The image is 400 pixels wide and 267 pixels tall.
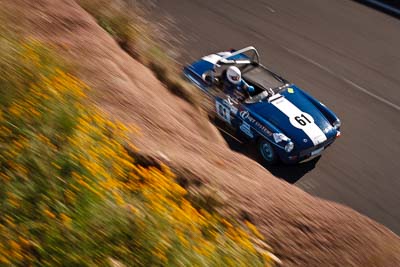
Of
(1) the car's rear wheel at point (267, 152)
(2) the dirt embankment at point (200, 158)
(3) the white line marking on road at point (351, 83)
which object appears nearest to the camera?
(2) the dirt embankment at point (200, 158)

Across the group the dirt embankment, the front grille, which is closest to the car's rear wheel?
the front grille

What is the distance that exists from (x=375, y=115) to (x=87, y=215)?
30.1 ft

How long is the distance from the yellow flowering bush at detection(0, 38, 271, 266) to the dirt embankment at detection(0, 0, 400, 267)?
0.63m

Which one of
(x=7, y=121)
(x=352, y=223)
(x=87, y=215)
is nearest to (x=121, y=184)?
(x=87, y=215)

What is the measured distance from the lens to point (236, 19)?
47.7 ft

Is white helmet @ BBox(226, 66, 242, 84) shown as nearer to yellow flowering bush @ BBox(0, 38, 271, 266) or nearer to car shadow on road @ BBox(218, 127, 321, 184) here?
car shadow on road @ BBox(218, 127, 321, 184)

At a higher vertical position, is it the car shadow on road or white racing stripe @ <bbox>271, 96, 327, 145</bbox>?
white racing stripe @ <bbox>271, 96, 327, 145</bbox>

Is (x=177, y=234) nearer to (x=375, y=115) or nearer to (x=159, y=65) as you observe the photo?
(x=159, y=65)

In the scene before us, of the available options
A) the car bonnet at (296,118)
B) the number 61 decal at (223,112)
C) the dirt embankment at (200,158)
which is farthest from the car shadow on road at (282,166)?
the dirt embankment at (200,158)

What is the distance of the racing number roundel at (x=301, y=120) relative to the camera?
9.52 m

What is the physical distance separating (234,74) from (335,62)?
4.37 metres

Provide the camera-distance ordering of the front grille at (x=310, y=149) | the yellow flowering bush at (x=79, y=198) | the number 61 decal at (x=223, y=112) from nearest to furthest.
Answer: the yellow flowering bush at (x=79, y=198), the front grille at (x=310, y=149), the number 61 decal at (x=223, y=112)

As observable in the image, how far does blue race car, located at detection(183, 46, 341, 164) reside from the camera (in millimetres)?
9344

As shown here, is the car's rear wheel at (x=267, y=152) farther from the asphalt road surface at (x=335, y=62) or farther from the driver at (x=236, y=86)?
the driver at (x=236, y=86)
